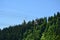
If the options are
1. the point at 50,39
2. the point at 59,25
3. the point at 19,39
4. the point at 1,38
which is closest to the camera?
the point at 50,39

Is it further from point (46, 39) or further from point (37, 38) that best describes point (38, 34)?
point (46, 39)

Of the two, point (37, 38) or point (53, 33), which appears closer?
point (53, 33)

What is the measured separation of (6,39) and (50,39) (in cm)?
8827

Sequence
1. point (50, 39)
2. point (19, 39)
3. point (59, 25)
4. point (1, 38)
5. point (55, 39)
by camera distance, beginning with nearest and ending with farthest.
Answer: point (55, 39) < point (50, 39) < point (59, 25) < point (19, 39) < point (1, 38)

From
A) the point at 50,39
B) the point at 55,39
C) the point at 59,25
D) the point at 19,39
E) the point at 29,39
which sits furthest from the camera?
the point at 19,39

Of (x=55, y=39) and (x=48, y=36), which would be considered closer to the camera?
(x=55, y=39)

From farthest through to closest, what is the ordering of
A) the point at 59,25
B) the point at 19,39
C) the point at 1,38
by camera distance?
the point at 1,38 → the point at 19,39 → the point at 59,25

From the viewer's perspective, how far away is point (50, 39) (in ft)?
373

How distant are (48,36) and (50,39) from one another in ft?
11.3

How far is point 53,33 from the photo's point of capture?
388 ft

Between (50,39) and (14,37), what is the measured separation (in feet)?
284

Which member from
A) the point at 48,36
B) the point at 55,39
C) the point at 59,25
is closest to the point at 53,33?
the point at 48,36

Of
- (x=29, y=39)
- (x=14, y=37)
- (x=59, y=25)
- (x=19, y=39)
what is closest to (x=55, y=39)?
(x=59, y=25)

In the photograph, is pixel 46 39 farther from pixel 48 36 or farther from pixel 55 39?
pixel 55 39
